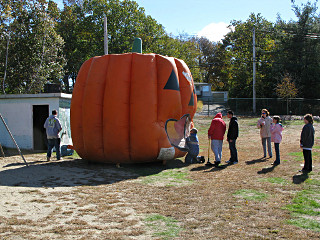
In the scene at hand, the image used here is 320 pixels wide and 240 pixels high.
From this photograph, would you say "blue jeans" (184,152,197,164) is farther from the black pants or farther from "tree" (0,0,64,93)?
"tree" (0,0,64,93)

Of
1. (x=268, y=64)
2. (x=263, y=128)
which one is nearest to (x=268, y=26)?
(x=268, y=64)

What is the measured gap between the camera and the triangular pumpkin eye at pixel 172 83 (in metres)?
9.69

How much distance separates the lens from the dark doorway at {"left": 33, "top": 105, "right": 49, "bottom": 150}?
548 inches

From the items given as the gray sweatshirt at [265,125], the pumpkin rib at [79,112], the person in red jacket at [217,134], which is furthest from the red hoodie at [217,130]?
the pumpkin rib at [79,112]

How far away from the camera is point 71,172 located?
9055mm

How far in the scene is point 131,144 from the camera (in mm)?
9430

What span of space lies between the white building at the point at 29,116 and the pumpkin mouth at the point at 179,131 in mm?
5083

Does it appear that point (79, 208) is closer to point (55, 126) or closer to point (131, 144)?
point (131, 144)

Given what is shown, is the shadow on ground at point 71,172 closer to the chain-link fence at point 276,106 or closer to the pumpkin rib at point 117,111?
the pumpkin rib at point 117,111

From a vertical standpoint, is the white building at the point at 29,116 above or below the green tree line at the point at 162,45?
below

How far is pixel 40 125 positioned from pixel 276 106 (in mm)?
26303

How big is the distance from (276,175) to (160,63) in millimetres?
4459

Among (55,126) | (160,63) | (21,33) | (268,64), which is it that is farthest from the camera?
(268,64)

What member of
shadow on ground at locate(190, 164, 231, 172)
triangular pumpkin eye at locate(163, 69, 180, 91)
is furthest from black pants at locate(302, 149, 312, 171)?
triangular pumpkin eye at locate(163, 69, 180, 91)
